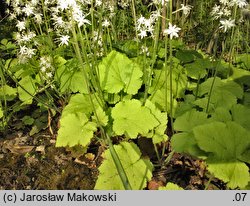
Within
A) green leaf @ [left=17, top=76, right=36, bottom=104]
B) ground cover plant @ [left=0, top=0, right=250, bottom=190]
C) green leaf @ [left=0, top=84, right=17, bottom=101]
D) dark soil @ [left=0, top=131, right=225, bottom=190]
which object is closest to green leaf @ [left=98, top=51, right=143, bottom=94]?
ground cover plant @ [left=0, top=0, right=250, bottom=190]

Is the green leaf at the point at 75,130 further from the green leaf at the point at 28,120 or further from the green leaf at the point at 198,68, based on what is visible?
the green leaf at the point at 198,68

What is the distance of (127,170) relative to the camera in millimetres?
2523

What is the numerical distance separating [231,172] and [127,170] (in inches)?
28.9

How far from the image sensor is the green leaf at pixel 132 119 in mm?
2742

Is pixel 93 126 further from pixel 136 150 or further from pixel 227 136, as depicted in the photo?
pixel 227 136

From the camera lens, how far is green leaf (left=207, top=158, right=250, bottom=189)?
7.43 feet

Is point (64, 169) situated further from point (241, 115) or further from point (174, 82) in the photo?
point (241, 115)

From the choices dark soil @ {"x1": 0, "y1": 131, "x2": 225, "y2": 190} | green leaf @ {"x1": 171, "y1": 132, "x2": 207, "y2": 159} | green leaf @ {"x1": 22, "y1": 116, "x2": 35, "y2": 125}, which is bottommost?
dark soil @ {"x1": 0, "y1": 131, "x2": 225, "y2": 190}

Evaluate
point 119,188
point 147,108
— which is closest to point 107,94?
point 147,108

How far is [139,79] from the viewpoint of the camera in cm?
319

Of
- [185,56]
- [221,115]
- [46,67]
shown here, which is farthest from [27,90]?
[221,115]

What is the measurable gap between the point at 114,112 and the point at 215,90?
978 mm

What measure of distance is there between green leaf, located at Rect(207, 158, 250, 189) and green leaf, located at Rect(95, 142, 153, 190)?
1.62 feet

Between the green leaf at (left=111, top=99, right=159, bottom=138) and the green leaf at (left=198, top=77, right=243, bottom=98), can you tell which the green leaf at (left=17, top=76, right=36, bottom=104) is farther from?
the green leaf at (left=198, top=77, right=243, bottom=98)
